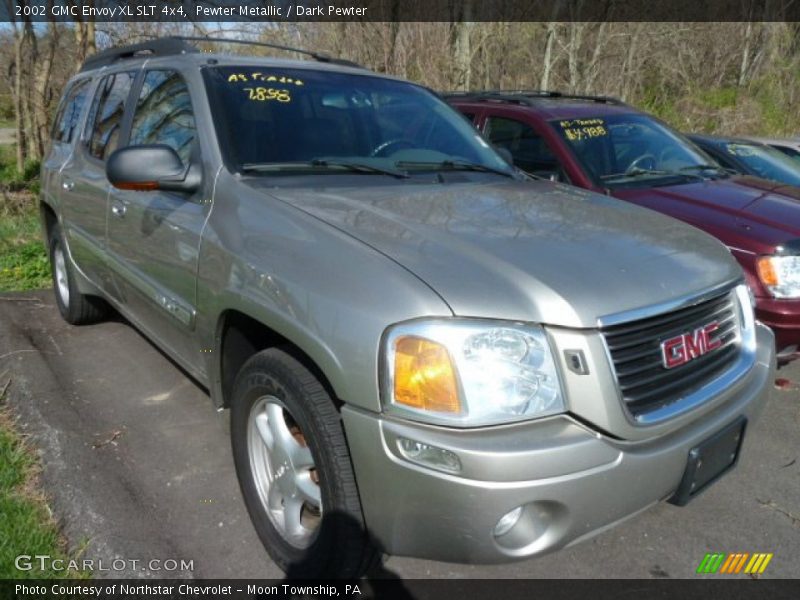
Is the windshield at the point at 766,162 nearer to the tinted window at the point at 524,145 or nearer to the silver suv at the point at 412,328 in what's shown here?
the tinted window at the point at 524,145

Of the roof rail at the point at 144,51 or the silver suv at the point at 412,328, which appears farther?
the roof rail at the point at 144,51

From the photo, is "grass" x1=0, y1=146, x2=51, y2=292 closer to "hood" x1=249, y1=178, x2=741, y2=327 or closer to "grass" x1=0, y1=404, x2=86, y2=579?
"grass" x1=0, y1=404, x2=86, y2=579

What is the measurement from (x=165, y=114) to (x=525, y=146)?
2.79 m

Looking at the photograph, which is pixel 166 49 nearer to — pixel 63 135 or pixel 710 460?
pixel 63 135

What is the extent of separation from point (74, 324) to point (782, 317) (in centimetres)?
472

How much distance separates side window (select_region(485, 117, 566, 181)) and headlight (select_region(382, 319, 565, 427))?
3151 mm

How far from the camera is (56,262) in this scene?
5270 millimetres

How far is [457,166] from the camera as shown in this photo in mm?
3422

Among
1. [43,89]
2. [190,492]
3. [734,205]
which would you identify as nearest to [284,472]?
[190,492]

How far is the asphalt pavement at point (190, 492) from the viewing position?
2.64 meters

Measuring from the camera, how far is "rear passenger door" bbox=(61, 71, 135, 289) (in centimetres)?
391

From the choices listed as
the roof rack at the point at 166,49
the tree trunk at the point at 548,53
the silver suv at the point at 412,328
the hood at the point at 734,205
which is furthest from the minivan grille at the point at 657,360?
the tree trunk at the point at 548,53

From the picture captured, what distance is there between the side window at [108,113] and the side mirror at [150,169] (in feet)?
3.73

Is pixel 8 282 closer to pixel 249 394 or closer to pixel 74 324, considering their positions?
pixel 74 324
